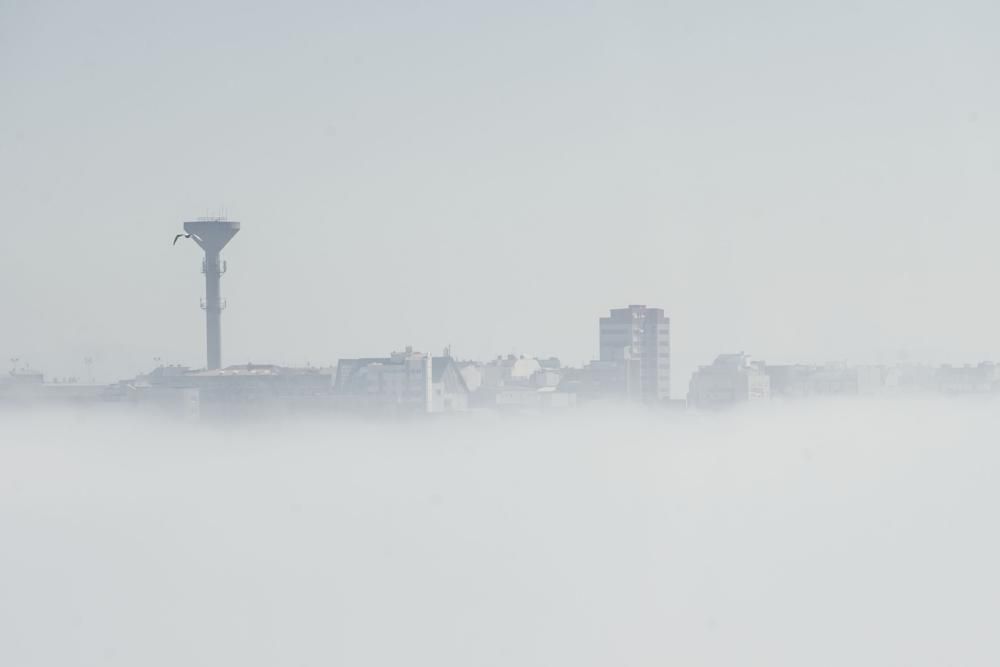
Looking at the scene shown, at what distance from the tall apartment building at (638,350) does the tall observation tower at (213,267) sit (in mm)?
32441

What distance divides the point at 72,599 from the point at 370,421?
137 ft

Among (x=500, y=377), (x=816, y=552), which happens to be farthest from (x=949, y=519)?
(x=500, y=377)

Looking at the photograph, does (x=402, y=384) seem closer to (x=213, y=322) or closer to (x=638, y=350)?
(x=213, y=322)

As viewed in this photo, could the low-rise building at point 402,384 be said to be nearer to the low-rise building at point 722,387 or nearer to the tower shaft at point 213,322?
the tower shaft at point 213,322

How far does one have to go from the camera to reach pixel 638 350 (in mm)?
140375

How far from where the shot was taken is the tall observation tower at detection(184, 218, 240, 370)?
11919 centimetres

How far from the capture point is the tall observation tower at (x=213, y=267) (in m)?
119

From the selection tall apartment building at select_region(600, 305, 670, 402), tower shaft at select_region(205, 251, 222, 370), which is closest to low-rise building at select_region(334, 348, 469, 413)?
tower shaft at select_region(205, 251, 222, 370)

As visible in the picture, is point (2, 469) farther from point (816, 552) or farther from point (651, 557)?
point (816, 552)

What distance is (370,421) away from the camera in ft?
383

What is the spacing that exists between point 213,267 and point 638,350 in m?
36.9

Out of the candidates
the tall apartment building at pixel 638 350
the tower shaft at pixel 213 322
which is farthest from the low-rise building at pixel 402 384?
the tall apartment building at pixel 638 350

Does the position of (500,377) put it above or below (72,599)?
above

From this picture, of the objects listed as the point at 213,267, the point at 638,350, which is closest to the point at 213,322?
the point at 213,267
